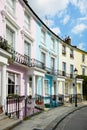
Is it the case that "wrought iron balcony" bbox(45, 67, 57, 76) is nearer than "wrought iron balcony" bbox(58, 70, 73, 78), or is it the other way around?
"wrought iron balcony" bbox(45, 67, 57, 76)

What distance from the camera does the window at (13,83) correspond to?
23828mm

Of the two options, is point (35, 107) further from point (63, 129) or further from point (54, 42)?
point (54, 42)

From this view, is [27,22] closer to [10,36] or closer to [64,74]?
[10,36]

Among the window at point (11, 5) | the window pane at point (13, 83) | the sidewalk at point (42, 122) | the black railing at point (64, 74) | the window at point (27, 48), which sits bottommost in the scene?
the sidewalk at point (42, 122)

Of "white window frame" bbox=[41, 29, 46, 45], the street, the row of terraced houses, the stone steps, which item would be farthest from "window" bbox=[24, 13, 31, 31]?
the stone steps

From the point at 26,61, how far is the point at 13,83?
11.8ft

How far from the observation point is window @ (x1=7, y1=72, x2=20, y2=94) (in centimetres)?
2383

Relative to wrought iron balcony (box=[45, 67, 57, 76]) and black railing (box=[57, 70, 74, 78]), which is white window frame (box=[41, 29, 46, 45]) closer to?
wrought iron balcony (box=[45, 67, 57, 76])

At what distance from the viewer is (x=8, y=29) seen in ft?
78.5

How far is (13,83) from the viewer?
24.7 metres

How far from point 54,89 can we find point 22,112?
19.2 m

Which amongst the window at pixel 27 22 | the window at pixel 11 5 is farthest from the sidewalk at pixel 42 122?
the window at pixel 27 22

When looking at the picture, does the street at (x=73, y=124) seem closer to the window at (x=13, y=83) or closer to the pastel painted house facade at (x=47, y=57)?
the window at (x=13, y=83)

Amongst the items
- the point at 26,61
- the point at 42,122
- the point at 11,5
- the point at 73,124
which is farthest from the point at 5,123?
the point at 26,61
